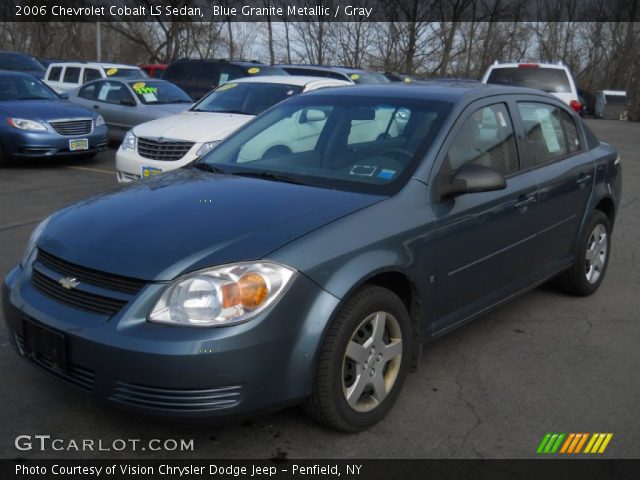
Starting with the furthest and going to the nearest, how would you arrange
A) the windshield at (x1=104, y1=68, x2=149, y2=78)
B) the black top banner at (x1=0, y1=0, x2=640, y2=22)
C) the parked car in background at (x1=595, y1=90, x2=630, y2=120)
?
the black top banner at (x1=0, y1=0, x2=640, y2=22) < the parked car in background at (x1=595, y1=90, x2=630, y2=120) < the windshield at (x1=104, y1=68, x2=149, y2=78)

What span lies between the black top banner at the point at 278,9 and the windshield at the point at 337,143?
29763mm

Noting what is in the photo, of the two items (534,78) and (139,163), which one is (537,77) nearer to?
(534,78)

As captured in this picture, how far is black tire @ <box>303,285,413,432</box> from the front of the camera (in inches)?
117

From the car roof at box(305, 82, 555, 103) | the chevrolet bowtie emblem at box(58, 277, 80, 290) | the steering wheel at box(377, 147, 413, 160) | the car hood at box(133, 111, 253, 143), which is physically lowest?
the car hood at box(133, 111, 253, 143)

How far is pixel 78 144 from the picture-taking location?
10922 mm

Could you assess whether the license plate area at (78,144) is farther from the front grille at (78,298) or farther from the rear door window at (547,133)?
the front grille at (78,298)

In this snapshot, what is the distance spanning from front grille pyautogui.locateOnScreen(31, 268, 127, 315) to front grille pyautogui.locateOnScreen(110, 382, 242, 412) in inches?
12.1

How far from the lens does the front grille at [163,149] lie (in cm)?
829

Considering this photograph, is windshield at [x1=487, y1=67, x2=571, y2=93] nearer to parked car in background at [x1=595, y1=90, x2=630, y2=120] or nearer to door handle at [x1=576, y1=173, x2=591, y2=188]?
door handle at [x1=576, y1=173, x2=591, y2=188]

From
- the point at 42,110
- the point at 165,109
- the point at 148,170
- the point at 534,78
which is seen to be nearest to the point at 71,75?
the point at 165,109

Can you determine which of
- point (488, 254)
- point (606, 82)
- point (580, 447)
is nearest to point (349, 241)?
point (488, 254)

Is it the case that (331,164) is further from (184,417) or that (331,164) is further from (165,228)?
(184,417)

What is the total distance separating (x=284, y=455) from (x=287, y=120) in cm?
221
